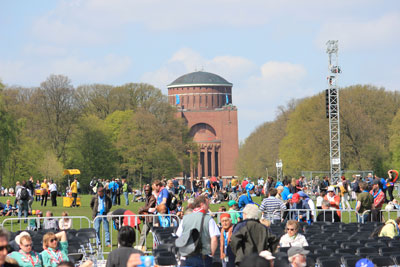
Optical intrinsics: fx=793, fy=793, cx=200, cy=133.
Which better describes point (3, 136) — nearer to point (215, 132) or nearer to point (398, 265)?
point (398, 265)

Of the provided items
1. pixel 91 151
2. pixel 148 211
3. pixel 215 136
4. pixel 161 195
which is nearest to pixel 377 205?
pixel 161 195

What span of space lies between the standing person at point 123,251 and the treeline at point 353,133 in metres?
51.0

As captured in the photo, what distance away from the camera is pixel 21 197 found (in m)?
27.4

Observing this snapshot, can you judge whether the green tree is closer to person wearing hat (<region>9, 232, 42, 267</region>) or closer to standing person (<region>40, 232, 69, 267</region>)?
standing person (<region>40, 232, 69, 267</region>)

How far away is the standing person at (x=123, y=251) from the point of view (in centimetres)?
895

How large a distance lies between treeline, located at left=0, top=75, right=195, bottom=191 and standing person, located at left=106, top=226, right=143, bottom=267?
4656 centimetres

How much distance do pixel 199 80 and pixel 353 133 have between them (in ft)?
249

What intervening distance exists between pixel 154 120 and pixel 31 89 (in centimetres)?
1158

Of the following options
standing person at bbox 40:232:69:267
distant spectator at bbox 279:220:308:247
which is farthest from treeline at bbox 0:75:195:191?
standing person at bbox 40:232:69:267

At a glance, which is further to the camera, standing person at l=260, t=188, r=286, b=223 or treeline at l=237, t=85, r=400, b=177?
treeline at l=237, t=85, r=400, b=177

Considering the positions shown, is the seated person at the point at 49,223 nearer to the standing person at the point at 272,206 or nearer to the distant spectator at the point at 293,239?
the standing person at the point at 272,206

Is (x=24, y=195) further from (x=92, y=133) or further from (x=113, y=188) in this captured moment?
(x=92, y=133)

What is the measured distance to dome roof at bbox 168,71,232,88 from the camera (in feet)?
438

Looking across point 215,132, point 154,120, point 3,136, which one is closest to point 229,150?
point 215,132
